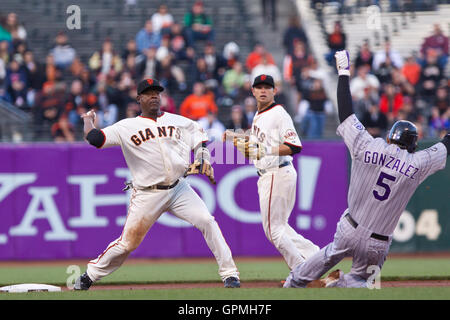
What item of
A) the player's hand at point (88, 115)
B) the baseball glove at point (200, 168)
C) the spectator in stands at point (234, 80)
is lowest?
the baseball glove at point (200, 168)

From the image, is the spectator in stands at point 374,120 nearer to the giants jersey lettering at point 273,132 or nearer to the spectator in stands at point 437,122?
the spectator in stands at point 437,122

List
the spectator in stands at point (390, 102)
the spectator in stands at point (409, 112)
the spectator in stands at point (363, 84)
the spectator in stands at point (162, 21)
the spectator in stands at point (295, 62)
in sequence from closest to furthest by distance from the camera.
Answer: the spectator in stands at point (409, 112), the spectator in stands at point (363, 84), the spectator in stands at point (390, 102), the spectator in stands at point (295, 62), the spectator in stands at point (162, 21)

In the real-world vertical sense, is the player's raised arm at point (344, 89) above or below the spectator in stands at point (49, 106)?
above

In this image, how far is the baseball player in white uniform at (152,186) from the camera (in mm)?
7953

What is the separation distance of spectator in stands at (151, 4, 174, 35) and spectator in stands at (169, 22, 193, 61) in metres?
0.23

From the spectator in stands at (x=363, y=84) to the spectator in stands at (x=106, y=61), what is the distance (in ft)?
15.2

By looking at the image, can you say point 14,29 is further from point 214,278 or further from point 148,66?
point 214,278

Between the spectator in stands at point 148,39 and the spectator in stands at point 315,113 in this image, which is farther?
the spectator in stands at point 148,39

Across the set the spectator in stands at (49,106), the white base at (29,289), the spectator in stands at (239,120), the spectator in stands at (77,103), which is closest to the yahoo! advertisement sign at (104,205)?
the spectator in stands at (239,120)

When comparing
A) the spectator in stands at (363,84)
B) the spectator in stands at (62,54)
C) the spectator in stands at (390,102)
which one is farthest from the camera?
Result: the spectator in stands at (62,54)

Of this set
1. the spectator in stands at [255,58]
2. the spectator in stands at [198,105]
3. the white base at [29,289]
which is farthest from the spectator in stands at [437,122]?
the white base at [29,289]
